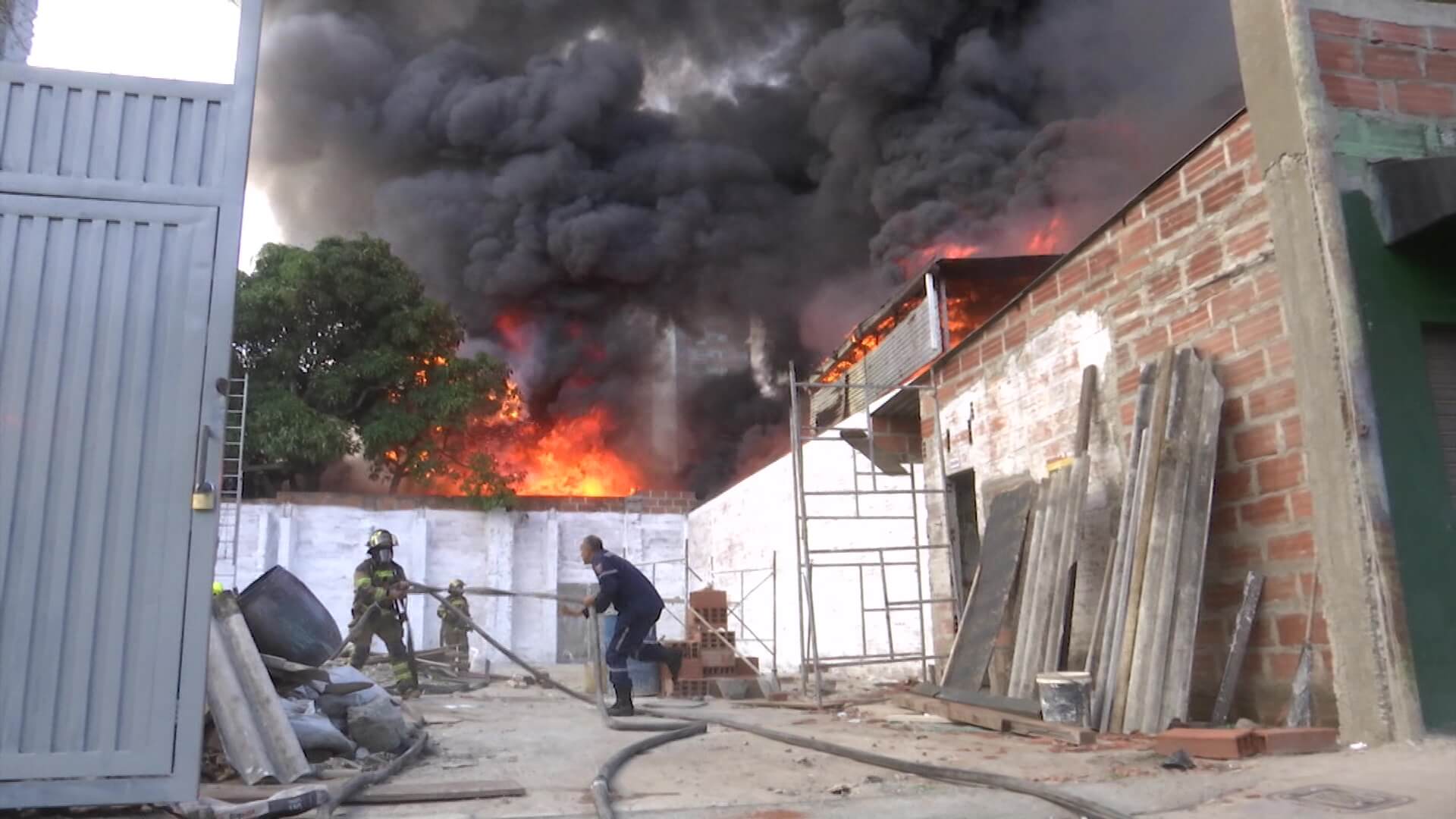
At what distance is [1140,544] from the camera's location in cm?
553

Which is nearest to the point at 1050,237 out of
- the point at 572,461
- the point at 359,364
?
the point at 572,461

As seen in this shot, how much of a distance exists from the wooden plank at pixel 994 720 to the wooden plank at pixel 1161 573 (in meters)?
0.33

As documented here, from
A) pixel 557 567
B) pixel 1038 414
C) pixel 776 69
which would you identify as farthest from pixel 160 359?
pixel 776 69

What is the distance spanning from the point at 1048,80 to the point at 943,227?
→ 843 centimetres

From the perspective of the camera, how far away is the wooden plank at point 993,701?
6.02m

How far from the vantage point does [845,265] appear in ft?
117

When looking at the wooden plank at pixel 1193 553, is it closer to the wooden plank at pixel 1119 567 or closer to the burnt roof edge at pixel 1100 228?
the wooden plank at pixel 1119 567

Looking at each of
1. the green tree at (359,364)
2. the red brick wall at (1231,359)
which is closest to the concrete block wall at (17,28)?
the red brick wall at (1231,359)

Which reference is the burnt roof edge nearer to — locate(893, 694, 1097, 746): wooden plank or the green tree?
locate(893, 694, 1097, 746): wooden plank

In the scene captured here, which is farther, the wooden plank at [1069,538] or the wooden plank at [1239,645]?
the wooden plank at [1069,538]

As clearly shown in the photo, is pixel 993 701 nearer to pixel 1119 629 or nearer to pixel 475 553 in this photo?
pixel 1119 629

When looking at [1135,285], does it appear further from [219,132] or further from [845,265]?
[845,265]

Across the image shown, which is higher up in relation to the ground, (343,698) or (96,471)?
(96,471)

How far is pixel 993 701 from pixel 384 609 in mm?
6173
